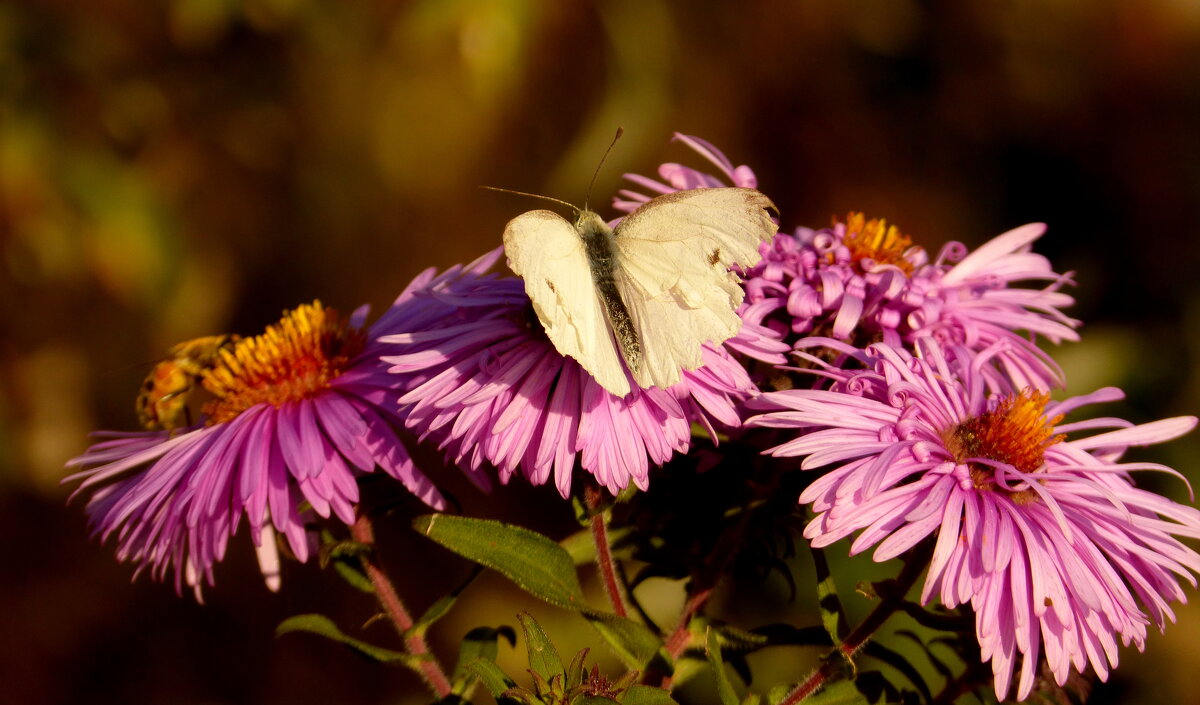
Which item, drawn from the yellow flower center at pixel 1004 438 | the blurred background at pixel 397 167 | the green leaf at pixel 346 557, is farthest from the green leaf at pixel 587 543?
the blurred background at pixel 397 167

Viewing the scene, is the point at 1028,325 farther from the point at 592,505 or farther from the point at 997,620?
the point at 592,505

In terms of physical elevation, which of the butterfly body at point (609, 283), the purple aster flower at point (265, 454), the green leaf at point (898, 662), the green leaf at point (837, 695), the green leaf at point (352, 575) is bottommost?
the green leaf at point (898, 662)

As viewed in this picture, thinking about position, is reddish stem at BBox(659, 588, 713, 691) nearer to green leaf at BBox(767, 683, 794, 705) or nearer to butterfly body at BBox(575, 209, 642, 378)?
green leaf at BBox(767, 683, 794, 705)

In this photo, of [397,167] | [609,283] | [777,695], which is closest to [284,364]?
[609,283]

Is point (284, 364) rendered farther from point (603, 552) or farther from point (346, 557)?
point (603, 552)

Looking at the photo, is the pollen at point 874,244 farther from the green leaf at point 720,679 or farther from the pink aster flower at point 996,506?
the green leaf at point 720,679

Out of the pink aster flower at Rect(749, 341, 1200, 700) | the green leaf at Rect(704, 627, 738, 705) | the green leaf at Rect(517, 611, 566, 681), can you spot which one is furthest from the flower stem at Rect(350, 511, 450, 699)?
the pink aster flower at Rect(749, 341, 1200, 700)

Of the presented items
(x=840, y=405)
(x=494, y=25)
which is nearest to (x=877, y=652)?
(x=840, y=405)
